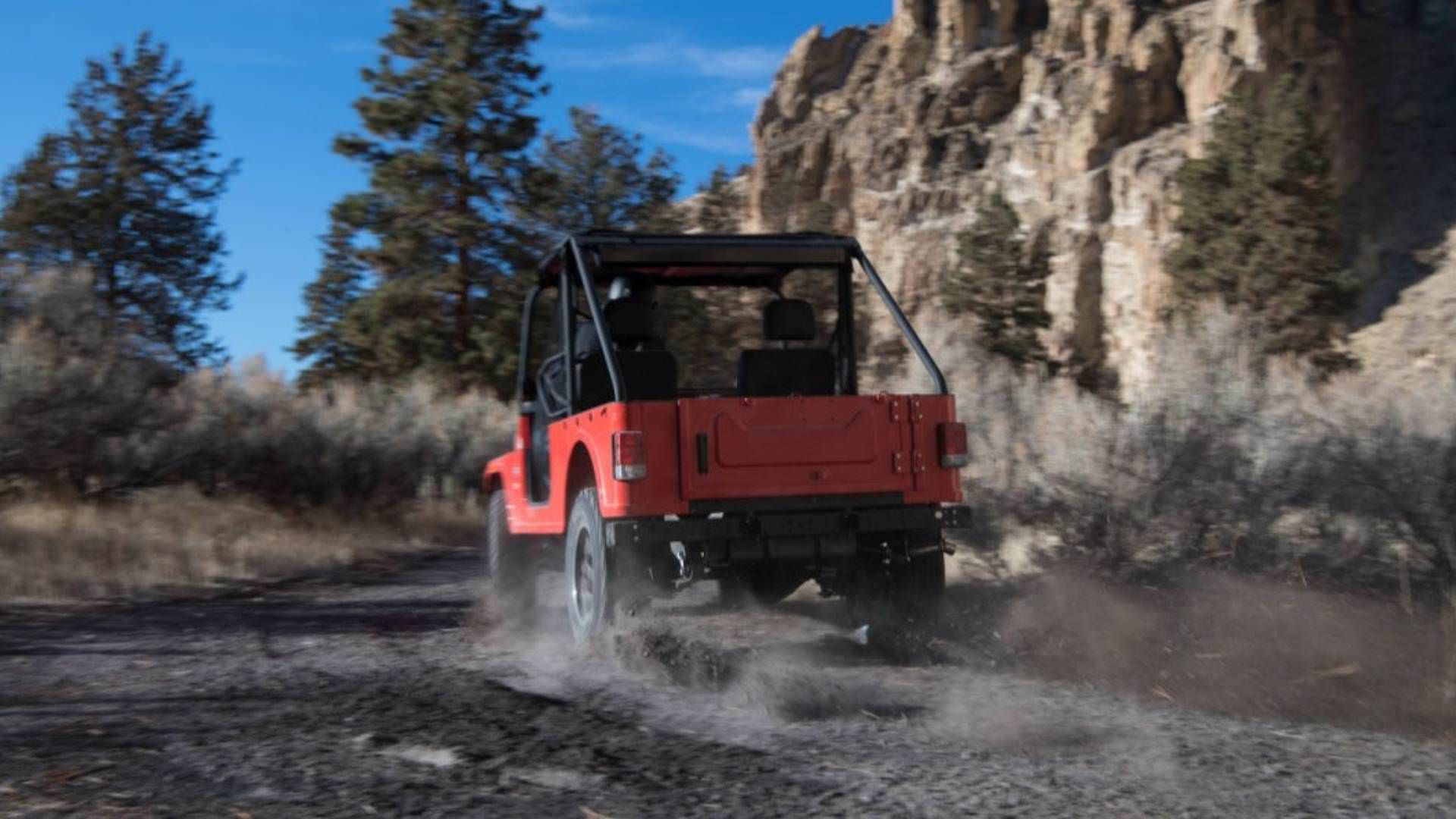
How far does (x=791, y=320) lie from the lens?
8086 millimetres

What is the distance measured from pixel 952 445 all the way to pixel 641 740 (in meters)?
2.78

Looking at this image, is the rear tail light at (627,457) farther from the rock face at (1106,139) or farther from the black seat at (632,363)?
the rock face at (1106,139)

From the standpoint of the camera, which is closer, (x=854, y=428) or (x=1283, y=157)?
(x=854, y=428)

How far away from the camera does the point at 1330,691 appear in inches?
218

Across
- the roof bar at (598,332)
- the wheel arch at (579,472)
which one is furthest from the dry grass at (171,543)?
the roof bar at (598,332)

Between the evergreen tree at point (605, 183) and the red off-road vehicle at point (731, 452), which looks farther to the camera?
the evergreen tree at point (605, 183)

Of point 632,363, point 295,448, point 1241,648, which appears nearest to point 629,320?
point 632,363

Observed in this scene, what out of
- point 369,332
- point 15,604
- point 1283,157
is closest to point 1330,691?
point 15,604

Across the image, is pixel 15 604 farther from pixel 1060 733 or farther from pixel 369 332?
pixel 369 332

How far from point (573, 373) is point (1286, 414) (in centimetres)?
467

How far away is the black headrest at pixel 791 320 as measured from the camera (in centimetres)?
805

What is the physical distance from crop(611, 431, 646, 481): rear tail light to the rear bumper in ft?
0.88

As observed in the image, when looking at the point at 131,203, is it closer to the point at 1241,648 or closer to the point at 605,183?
the point at 605,183

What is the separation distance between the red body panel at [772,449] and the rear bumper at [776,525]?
0.07 metres
